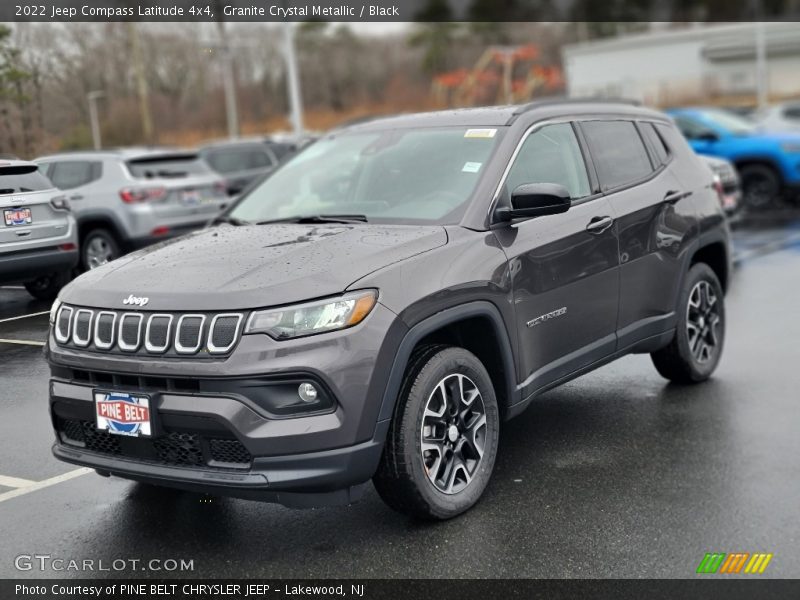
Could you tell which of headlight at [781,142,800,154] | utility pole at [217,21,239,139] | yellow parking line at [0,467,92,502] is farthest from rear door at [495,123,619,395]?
headlight at [781,142,800,154]

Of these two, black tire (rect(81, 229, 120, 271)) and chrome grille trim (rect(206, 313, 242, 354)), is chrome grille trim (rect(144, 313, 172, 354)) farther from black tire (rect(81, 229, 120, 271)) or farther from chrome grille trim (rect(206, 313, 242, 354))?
black tire (rect(81, 229, 120, 271))

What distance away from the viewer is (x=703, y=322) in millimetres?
6613

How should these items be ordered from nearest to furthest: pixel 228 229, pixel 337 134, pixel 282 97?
pixel 228 229 < pixel 337 134 < pixel 282 97

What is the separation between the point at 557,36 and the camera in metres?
79.9

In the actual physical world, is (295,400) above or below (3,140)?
below

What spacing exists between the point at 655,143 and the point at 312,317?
11.3 ft

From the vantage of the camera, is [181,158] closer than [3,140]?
No

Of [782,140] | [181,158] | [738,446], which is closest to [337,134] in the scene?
[738,446]

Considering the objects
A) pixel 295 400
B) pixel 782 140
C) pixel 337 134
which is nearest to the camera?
pixel 295 400

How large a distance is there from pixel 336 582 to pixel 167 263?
163 centimetres

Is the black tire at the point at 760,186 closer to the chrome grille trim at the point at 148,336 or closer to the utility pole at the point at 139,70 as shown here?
the utility pole at the point at 139,70

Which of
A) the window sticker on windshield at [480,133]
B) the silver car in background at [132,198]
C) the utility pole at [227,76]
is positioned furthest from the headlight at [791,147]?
the window sticker on windshield at [480,133]

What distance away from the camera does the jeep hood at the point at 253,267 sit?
3984 millimetres

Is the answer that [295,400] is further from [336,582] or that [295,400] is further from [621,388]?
[621,388]
